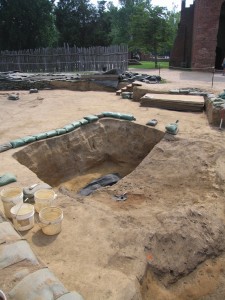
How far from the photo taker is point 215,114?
7070 millimetres

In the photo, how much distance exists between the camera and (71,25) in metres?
24.5

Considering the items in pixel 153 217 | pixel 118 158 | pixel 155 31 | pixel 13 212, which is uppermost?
pixel 155 31

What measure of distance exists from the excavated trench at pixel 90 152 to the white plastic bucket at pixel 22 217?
8.53 feet

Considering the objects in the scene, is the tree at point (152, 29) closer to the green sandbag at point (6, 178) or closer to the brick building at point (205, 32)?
the brick building at point (205, 32)

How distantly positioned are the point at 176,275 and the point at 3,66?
52.1 feet

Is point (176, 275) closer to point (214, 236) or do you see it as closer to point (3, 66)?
point (214, 236)

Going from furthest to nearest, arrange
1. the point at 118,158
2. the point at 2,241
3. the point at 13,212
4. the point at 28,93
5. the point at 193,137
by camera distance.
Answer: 1. the point at 28,93
2. the point at 118,158
3. the point at 193,137
4. the point at 13,212
5. the point at 2,241

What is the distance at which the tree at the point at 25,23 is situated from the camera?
20.3 metres

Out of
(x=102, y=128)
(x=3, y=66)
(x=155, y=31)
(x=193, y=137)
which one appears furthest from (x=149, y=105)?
(x=155, y=31)

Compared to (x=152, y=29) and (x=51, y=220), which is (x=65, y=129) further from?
(x=152, y=29)

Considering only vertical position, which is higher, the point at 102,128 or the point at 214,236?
the point at 102,128

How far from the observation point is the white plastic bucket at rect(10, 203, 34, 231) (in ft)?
10.6

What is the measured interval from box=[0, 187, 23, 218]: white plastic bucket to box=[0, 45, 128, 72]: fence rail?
1328 centimetres

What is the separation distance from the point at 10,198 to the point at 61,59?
14196mm
